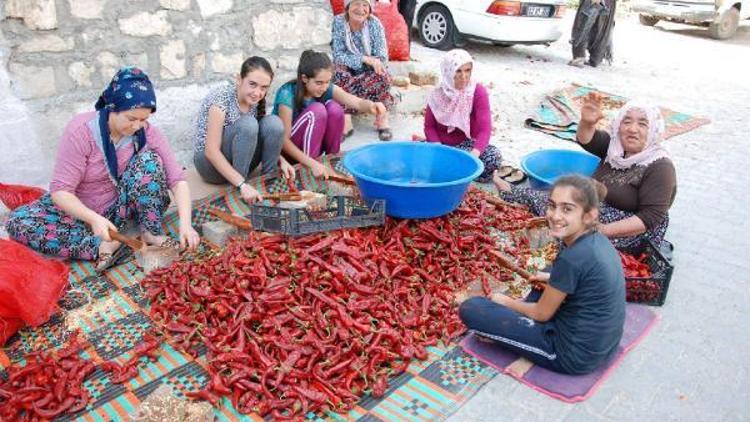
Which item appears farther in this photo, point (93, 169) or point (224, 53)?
point (224, 53)

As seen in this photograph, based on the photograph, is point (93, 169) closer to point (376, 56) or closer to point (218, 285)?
point (218, 285)

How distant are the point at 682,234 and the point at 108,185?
13.9 ft

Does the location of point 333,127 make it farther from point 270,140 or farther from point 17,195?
point 17,195

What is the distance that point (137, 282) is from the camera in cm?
354

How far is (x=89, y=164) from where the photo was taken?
3.57 m

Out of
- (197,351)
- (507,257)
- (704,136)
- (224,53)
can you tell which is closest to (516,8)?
(704,136)

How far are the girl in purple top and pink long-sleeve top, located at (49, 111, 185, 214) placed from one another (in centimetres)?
237

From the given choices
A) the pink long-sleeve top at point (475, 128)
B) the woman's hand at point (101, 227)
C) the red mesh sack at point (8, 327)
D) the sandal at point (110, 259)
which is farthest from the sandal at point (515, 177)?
the red mesh sack at point (8, 327)

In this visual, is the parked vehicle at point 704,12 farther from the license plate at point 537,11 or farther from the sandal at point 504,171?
the sandal at point 504,171

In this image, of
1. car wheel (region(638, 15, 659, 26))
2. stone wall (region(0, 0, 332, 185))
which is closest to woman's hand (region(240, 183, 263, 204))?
stone wall (region(0, 0, 332, 185))

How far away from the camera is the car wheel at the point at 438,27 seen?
10.1 meters

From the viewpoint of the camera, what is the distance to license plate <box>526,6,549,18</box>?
973 cm

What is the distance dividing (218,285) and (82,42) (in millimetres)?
2204

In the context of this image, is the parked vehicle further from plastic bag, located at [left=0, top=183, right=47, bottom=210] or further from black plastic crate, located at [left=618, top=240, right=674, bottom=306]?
plastic bag, located at [left=0, top=183, right=47, bottom=210]
